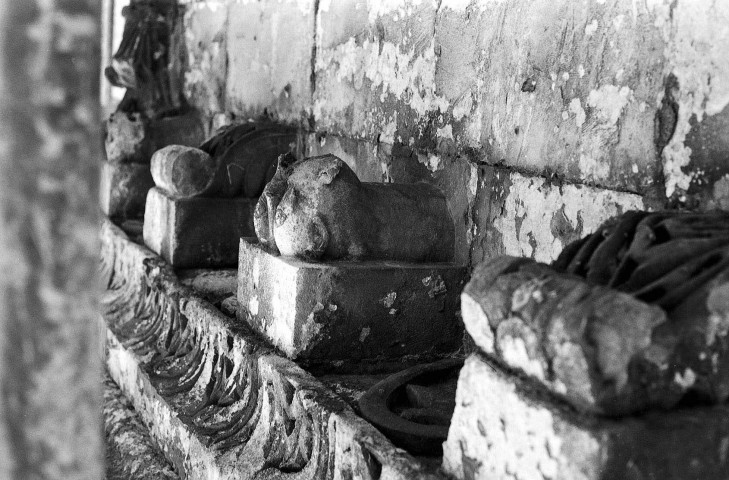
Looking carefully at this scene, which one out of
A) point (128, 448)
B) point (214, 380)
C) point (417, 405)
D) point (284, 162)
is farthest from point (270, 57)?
point (417, 405)

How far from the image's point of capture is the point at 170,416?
3.11 m

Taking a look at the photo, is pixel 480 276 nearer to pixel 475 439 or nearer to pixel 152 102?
pixel 475 439

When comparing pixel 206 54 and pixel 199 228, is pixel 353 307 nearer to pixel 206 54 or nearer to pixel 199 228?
pixel 199 228

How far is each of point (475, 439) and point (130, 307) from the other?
9.01 feet

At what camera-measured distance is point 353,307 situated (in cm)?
285

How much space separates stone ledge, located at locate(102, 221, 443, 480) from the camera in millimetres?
2250

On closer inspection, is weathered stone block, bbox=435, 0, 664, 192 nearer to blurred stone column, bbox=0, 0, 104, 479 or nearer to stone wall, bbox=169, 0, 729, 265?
stone wall, bbox=169, 0, 729, 265

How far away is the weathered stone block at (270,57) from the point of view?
15.1 feet

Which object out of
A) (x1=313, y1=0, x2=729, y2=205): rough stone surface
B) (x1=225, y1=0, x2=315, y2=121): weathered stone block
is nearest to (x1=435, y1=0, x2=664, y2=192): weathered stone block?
(x1=313, y1=0, x2=729, y2=205): rough stone surface

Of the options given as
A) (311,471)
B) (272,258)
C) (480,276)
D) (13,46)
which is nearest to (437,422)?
(311,471)

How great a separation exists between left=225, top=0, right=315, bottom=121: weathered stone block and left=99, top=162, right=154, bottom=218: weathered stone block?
0.76 meters

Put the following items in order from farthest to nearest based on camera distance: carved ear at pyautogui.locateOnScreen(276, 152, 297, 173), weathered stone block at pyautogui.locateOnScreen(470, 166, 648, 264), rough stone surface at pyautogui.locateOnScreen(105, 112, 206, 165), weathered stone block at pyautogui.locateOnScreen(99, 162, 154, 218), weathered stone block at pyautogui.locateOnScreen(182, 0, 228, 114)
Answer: weathered stone block at pyautogui.locateOnScreen(182, 0, 228, 114) → rough stone surface at pyautogui.locateOnScreen(105, 112, 206, 165) → weathered stone block at pyautogui.locateOnScreen(99, 162, 154, 218) → carved ear at pyautogui.locateOnScreen(276, 152, 297, 173) → weathered stone block at pyautogui.locateOnScreen(470, 166, 648, 264)

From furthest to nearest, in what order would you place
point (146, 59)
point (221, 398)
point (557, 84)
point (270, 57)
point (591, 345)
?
point (146, 59) < point (270, 57) < point (221, 398) < point (557, 84) < point (591, 345)

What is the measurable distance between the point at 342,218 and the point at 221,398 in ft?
2.56
